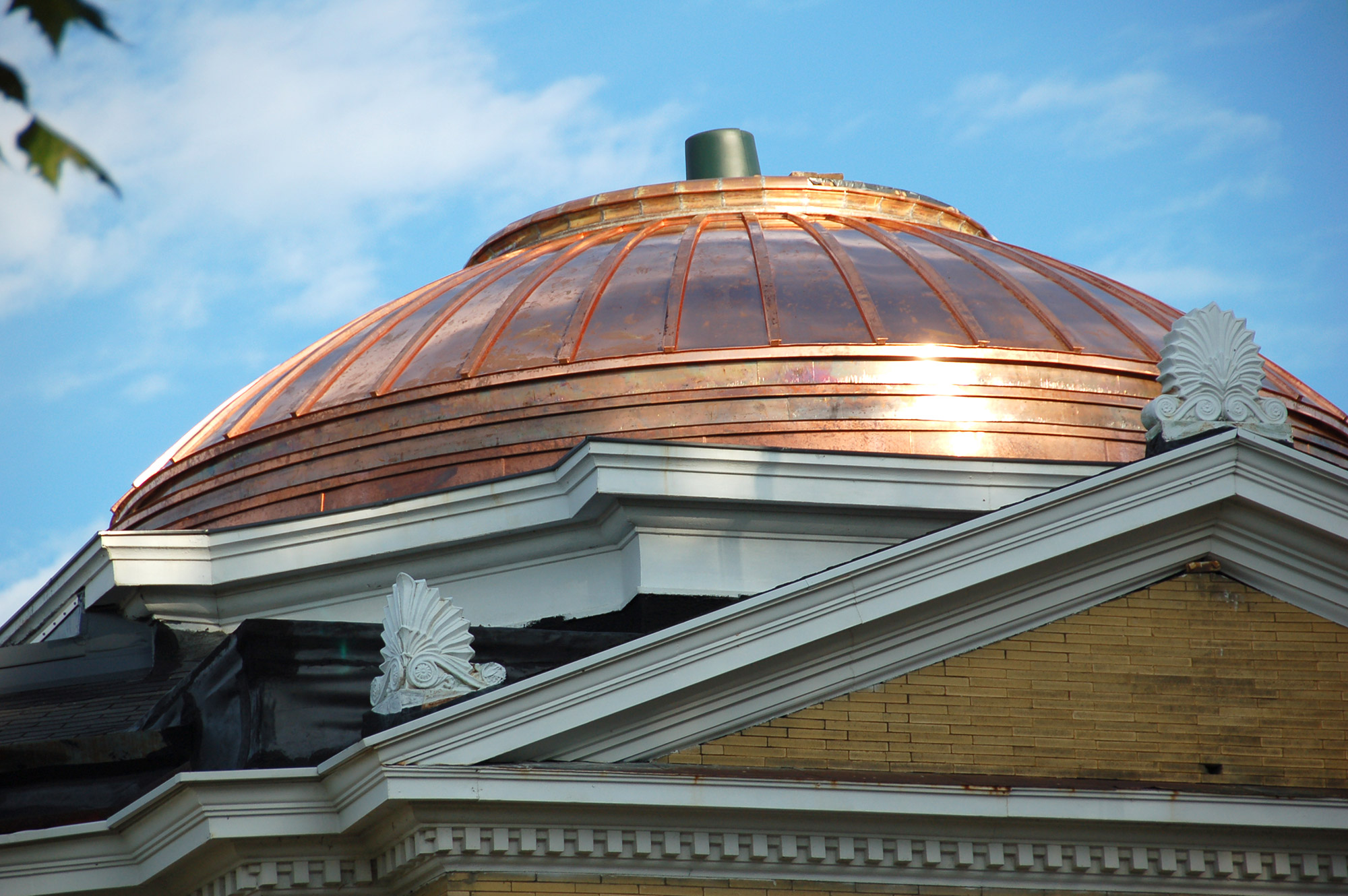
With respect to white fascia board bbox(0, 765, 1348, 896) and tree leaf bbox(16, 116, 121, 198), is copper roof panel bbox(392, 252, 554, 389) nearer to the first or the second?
white fascia board bbox(0, 765, 1348, 896)

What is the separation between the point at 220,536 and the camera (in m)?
14.7

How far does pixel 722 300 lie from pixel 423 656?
7.87m

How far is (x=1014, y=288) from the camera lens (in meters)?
17.7

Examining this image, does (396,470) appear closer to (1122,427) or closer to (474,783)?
(1122,427)

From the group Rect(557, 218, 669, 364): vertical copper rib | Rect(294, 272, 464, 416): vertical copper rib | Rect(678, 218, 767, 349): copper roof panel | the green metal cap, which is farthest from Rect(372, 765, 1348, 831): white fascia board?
the green metal cap

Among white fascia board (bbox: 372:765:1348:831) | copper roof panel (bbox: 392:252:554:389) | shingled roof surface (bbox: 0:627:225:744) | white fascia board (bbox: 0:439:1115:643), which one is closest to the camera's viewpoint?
white fascia board (bbox: 372:765:1348:831)

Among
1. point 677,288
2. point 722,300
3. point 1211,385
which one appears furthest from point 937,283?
point 1211,385

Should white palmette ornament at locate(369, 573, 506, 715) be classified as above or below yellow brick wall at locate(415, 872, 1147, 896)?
above

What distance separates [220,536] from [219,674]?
4082mm

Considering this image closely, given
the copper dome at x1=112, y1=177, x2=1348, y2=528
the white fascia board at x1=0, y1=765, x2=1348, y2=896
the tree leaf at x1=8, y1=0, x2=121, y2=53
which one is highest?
the copper dome at x1=112, y1=177, x2=1348, y2=528

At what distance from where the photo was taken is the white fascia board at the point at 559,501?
13.6 metres

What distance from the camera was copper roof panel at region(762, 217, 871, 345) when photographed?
53.1 ft

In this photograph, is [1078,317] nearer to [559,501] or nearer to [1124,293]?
[1124,293]

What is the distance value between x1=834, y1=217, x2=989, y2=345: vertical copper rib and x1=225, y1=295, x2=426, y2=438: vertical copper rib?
5.08m
